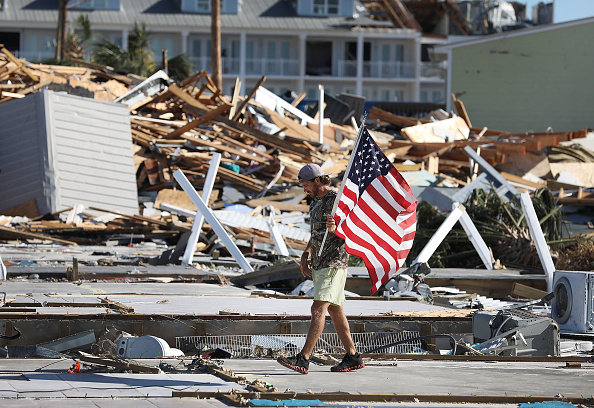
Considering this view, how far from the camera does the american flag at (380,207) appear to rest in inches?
303

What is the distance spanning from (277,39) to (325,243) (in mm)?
60550

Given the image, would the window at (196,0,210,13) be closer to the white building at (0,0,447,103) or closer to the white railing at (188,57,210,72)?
the white building at (0,0,447,103)

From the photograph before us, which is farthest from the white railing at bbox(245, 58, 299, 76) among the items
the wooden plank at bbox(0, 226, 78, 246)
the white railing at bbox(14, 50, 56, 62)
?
the wooden plank at bbox(0, 226, 78, 246)

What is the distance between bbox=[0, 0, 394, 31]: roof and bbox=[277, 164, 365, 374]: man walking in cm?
5728

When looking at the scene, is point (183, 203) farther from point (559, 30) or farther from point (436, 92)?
point (436, 92)

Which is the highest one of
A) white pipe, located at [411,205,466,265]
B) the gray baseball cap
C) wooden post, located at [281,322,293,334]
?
the gray baseball cap

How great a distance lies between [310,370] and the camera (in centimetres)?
746

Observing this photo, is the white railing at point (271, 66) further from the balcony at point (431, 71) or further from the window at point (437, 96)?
the window at point (437, 96)

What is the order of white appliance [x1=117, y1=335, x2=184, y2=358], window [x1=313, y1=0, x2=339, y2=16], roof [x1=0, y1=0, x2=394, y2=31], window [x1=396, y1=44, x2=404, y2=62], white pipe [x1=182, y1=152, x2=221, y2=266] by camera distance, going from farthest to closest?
window [x1=396, y1=44, x2=404, y2=62] < window [x1=313, y1=0, x2=339, y2=16] < roof [x1=0, y1=0, x2=394, y2=31] < white pipe [x1=182, y1=152, x2=221, y2=266] < white appliance [x1=117, y1=335, x2=184, y2=358]

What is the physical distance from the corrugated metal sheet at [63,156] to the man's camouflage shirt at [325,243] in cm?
1306

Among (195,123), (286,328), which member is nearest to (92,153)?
(195,123)

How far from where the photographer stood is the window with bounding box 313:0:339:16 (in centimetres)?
6650

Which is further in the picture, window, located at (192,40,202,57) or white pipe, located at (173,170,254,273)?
window, located at (192,40,202,57)

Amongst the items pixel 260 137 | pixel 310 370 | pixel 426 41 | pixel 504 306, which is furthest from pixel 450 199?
pixel 426 41
